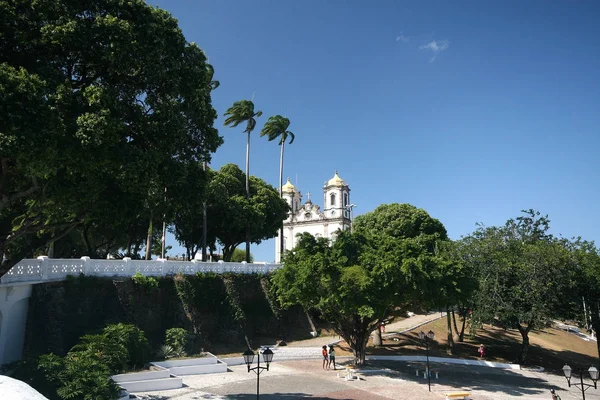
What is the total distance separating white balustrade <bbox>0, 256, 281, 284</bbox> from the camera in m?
19.2

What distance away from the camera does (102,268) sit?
24203 mm

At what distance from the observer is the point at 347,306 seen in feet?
71.8

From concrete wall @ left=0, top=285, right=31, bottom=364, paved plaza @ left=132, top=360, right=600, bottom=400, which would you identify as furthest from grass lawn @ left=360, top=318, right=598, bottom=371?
concrete wall @ left=0, top=285, right=31, bottom=364

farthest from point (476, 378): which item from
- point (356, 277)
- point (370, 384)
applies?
point (356, 277)

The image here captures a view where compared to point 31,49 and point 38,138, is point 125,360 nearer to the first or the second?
point 38,138

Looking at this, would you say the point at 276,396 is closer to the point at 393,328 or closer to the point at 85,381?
the point at 85,381

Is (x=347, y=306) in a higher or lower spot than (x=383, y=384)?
higher

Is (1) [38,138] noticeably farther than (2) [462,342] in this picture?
No

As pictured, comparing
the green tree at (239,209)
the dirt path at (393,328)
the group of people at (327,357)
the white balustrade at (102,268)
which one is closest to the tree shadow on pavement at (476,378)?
the group of people at (327,357)

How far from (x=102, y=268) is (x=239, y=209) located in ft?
56.2

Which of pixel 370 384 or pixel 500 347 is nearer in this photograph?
pixel 370 384

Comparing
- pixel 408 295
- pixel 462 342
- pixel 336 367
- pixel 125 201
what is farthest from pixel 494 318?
pixel 125 201

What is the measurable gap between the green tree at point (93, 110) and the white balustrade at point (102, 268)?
13.3ft

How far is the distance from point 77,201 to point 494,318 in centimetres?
2533
